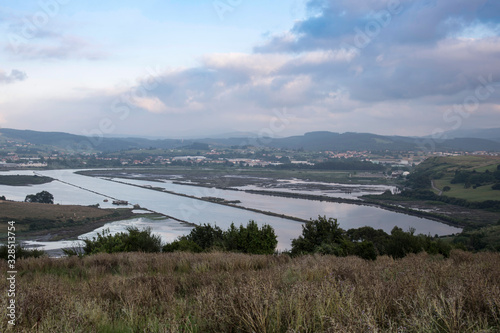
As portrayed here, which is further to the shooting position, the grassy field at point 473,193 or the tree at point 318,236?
the grassy field at point 473,193

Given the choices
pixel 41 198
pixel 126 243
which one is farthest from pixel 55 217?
pixel 126 243

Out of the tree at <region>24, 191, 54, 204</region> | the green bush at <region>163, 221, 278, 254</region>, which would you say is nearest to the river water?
the tree at <region>24, 191, 54, 204</region>

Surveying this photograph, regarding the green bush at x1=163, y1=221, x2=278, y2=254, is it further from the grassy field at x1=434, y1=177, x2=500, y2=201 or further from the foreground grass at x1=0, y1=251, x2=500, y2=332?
the grassy field at x1=434, y1=177, x2=500, y2=201

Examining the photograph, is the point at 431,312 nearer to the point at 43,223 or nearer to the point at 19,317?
the point at 19,317

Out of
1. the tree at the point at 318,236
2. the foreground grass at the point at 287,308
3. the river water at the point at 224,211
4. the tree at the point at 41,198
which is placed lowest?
the river water at the point at 224,211

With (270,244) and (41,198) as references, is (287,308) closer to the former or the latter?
(270,244)

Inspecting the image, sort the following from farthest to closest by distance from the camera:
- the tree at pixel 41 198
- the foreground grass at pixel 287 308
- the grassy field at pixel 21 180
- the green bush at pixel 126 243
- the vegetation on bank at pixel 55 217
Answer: the grassy field at pixel 21 180 → the tree at pixel 41 198 → the vegetation on bank at pixel 55 217 → the green bush at pixel 126 243 → the foreground grass at pixel 287 308

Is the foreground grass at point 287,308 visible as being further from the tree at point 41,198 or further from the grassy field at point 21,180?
the grassy field at point 21,180

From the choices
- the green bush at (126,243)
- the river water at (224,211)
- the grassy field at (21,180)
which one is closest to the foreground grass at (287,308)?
the green bush at (126,243)
